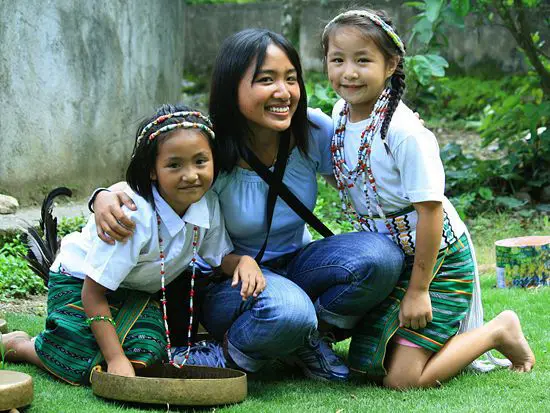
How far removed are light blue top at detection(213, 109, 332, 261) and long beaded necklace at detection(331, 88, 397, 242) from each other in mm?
86

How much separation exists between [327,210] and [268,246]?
3.69 metres

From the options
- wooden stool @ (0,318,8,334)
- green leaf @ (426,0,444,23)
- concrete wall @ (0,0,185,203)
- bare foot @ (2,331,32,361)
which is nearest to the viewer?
bare foot @ (2,331,32,361)

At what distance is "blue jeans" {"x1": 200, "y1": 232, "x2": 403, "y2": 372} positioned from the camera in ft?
10.3

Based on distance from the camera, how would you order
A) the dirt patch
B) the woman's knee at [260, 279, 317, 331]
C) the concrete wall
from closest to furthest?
the woman's knee at [260, 279, 317, 331] → the dirt patch → the concrete wall

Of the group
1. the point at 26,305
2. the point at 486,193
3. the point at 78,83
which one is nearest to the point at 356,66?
the point at 26,305

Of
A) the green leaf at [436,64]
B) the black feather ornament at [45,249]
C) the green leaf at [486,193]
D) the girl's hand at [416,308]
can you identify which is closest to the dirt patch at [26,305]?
the black feather ornament at [45,249]

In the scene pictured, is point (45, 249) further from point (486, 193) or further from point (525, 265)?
point (486, 193)

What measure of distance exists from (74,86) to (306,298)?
3687 mm

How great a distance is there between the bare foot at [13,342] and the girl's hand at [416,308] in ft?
4.65

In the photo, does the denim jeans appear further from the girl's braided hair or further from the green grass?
the girl's braided hair

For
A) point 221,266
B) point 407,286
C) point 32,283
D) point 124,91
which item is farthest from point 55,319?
point 124,91

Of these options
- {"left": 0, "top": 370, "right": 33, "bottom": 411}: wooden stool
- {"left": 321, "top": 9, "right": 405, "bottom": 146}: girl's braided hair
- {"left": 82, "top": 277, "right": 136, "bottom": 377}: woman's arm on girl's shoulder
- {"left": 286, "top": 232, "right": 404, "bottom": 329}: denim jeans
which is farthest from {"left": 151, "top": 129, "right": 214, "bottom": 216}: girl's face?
{"left": 0, "top": 370, "right": 33, "bottom": 411}: wooden stool

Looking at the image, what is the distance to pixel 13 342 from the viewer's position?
3.47 m

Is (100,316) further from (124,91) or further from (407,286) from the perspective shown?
(124,91)
